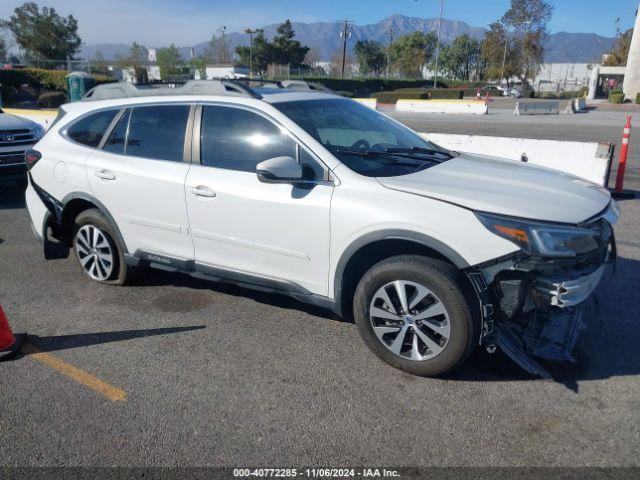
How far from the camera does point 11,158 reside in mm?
8195

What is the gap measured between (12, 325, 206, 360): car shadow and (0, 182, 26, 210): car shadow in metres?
5.14

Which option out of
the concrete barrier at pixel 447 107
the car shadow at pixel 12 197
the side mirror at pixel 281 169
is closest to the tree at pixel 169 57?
the concrete barrier at pixel 447 107

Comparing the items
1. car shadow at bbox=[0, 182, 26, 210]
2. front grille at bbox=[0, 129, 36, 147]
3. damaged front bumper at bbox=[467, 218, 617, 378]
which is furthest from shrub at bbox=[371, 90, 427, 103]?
damaged front bumper at bbox=[467, 218, 617, 378]

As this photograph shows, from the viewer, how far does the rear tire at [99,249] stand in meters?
4.70

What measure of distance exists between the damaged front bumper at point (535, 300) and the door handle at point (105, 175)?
3004 mm

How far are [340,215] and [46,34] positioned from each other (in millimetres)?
65020

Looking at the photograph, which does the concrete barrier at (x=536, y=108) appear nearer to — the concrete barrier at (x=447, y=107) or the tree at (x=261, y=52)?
the concrete barrier at (x=447, y=107)

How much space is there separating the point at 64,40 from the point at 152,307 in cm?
6417

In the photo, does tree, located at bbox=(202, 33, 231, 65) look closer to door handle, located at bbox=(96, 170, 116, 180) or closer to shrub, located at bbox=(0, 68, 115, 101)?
shrub, located at bbox=(0, 68, 115, 101)

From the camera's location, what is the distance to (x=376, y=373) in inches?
136

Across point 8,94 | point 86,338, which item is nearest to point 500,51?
point 8,94

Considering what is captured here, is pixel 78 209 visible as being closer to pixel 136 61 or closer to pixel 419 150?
pixel 419 150

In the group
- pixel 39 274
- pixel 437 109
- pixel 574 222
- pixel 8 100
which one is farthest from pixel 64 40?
pixel 574 222

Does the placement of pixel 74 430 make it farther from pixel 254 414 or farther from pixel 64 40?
pixel 64 40
